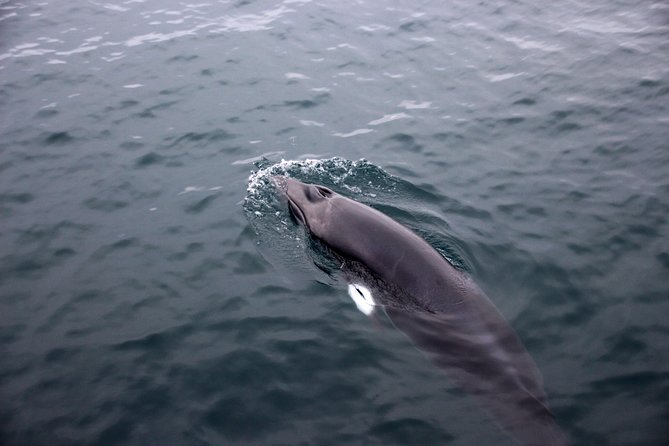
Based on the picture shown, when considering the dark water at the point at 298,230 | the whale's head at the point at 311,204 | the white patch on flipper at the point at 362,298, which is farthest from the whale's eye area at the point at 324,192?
the white patch on flipper at the point at 362,298

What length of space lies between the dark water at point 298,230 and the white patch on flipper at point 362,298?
9.2 inches

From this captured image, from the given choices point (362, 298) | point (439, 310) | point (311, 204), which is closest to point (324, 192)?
point (311, 204)

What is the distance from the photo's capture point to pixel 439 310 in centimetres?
793

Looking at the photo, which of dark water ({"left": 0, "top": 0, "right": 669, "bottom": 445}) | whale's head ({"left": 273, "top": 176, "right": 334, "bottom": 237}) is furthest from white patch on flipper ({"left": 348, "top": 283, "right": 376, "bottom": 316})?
whale's head ({"left": 273, "top": 176, "right": 334, "bottom": 237})

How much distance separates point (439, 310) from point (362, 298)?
1.24 m

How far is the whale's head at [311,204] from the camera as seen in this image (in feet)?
30.9

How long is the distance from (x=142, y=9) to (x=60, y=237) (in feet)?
47.0

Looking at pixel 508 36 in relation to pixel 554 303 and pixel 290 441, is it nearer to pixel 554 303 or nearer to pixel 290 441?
pixel 554 303

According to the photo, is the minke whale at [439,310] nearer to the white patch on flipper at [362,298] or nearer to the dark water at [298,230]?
the white patch on flipper at [362,298]

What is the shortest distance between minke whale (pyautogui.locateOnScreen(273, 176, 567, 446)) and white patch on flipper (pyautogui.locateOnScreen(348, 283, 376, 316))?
0.01m

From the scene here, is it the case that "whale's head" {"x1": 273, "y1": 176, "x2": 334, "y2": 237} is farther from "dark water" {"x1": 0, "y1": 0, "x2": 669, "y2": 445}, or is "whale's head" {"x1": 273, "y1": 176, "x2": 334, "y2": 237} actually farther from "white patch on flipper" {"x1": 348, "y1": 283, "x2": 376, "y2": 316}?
"white patch on flipper" {"x1": 348, "y1": 283, "x2": 376, "y2": 316}

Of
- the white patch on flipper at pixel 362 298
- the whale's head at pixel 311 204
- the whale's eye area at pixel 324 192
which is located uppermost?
the whale's eye area at pixel 324 192

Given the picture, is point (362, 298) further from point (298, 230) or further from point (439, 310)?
point (298, 230)

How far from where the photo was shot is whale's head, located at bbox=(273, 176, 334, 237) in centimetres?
941
